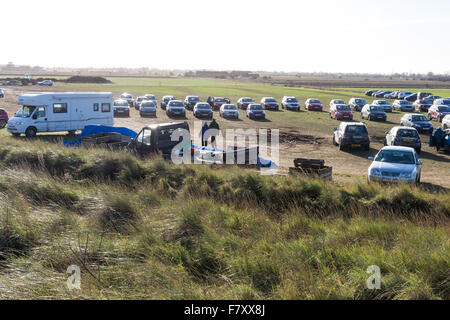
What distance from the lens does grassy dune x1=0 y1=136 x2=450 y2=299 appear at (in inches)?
188

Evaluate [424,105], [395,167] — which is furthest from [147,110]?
[424,105]

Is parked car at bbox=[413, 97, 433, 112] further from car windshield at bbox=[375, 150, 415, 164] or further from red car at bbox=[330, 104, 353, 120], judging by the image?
car windshield at bbox=[375, 150, 415, 164]

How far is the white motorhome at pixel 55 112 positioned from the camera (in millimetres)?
25969

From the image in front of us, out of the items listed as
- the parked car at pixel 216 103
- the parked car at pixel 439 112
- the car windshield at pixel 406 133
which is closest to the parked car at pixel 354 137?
the car windshield at pixel 406 133

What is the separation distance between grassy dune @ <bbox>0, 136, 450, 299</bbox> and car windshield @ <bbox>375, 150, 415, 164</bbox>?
16.1 feet

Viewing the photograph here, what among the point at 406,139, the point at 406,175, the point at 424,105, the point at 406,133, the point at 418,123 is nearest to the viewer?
the point at 406,175

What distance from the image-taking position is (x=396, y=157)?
14930 millimetres

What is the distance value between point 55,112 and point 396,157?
21.1 metres

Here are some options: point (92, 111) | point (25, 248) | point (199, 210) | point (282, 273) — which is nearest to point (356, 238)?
point (282, 273)

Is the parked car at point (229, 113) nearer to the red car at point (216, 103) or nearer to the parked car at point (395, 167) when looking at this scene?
the red car at point (216, 103)

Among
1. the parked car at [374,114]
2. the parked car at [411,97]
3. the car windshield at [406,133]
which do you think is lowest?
the car windshield at [406,133]

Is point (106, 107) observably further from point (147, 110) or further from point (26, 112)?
point (147, 110)

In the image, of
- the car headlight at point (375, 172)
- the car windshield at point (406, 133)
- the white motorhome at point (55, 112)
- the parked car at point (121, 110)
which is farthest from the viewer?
the parked car at point (121, 110)

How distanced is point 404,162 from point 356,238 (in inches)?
→ 372
